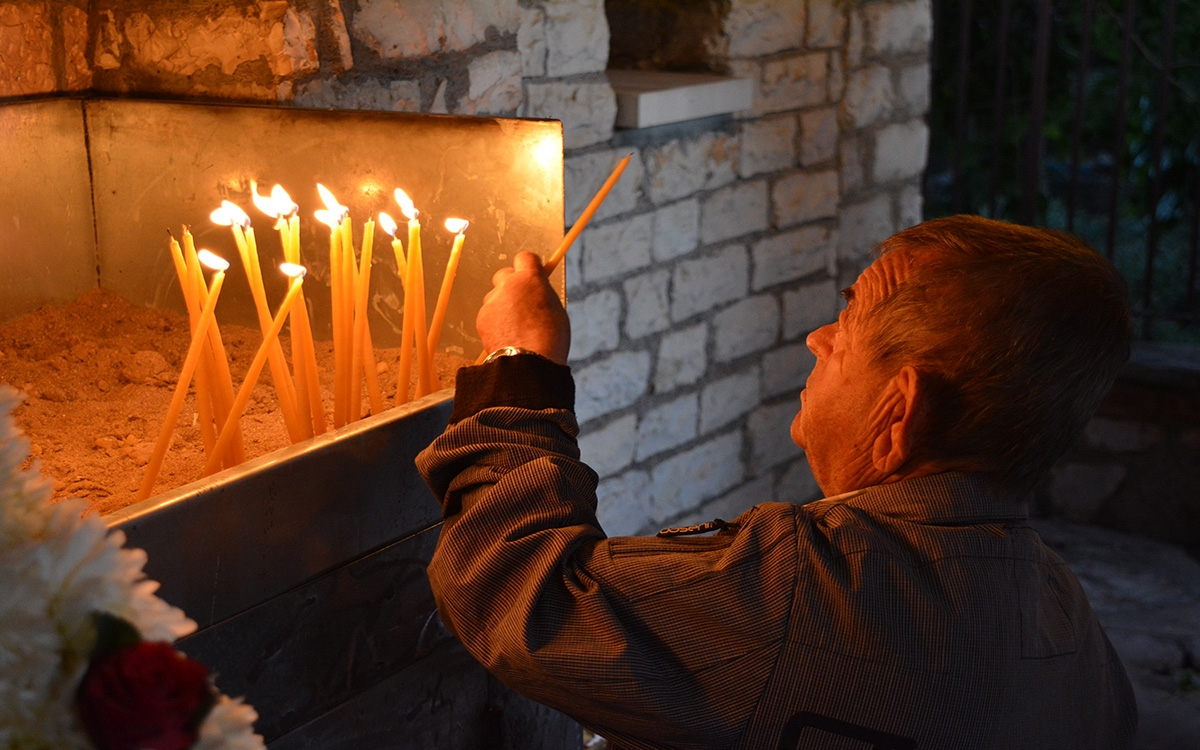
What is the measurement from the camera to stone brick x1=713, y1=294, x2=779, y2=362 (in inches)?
123

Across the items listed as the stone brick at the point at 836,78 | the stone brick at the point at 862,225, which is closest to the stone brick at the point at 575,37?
the stone brick at the point at 836,78

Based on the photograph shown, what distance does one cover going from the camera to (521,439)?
45.4 inches

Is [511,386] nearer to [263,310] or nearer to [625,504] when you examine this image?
[263,310]

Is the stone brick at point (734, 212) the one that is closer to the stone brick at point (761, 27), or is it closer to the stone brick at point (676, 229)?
the stone brick at point (676, 229)

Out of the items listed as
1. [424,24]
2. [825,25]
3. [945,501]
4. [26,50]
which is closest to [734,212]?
[825,25]

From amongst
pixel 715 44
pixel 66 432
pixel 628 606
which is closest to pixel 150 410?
pixel 66 432

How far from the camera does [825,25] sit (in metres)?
3.20

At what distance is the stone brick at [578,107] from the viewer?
2445 millimetres

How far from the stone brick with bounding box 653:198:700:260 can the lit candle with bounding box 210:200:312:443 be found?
171 cm

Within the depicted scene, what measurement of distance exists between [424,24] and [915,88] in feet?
7.39

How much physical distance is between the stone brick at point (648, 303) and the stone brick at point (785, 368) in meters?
0.53

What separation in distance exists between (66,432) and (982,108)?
15.2 feet

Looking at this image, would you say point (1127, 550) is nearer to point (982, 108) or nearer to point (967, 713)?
point (982, 108)

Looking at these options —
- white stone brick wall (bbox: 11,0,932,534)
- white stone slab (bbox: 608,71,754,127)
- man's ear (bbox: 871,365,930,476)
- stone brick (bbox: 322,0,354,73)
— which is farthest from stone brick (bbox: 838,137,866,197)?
man's ear (bbox: 871,365,930,476)
